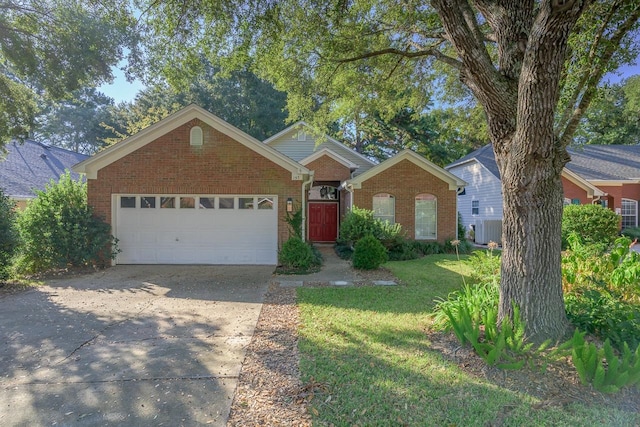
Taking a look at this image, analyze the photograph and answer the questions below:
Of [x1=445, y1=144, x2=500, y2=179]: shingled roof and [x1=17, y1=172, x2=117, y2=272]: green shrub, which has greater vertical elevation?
[x1=445, y1=144, x2=500, y2=179]: shingled roof

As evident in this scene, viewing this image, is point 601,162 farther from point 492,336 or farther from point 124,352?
point 124,352

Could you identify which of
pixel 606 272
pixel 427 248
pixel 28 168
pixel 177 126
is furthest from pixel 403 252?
pixel 28 168

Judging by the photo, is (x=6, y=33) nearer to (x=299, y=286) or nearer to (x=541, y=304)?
(x=299, y=286)

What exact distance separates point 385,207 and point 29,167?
1725cm

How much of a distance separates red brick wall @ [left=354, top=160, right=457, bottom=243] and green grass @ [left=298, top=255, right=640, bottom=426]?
9.18m

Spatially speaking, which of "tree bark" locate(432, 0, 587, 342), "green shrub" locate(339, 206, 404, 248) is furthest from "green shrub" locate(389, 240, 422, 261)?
"tree bark" locate(432, 0, 587, 342)

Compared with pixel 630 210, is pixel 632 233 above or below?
below

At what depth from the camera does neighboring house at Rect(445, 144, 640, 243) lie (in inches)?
707

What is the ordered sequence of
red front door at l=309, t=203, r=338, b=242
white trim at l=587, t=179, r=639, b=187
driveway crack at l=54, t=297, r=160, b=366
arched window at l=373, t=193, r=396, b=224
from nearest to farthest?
driveway crack at l=54, t=297, r=160, b=366 → arched window at l=373, t=193, r=396, b=224 → red front door at l=309, t=203, r=338, b=242 → white trim at l=587, t=179, r=639, b=187

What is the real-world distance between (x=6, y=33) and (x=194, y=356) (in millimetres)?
10108

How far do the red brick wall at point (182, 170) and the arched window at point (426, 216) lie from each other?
7.73 m

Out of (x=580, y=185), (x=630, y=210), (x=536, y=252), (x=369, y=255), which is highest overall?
(x=580, y=185)

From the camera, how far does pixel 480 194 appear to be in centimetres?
1988

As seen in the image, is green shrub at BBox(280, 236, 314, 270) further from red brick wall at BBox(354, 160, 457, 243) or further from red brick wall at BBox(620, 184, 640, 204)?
red brick wall at BBox(620, 184, 640, 204)
